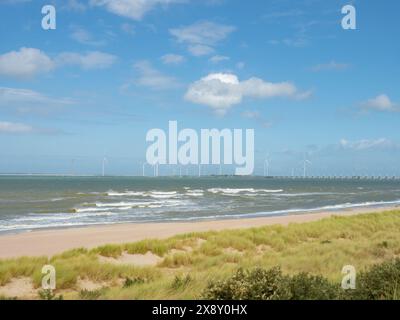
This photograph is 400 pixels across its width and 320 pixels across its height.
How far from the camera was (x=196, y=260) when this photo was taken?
15.7 m

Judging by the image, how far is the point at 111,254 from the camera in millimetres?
16750

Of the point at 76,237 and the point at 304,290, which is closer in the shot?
the point at 304,290

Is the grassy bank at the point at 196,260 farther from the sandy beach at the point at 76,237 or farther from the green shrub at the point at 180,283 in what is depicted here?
the sandy beach at the point at 76,237

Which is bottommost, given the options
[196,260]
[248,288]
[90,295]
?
[196,260]

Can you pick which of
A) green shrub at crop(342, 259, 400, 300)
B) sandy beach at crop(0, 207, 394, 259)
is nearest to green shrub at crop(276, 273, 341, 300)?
green shrub at crop(342, 259, 400, 300)

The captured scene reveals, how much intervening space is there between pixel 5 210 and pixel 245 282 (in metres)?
37.4

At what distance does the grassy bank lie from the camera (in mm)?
9781

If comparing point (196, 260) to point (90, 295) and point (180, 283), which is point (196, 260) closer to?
point (180, 283)

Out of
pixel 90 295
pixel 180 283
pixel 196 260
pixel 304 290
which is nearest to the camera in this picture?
pixel 304 290

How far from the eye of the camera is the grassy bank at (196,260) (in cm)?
978

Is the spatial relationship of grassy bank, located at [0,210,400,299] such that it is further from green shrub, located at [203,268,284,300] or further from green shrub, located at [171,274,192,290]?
green shrub, located at [203,268,284,300]

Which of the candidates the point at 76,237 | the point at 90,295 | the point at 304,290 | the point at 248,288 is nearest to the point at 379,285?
the point at 304,290
